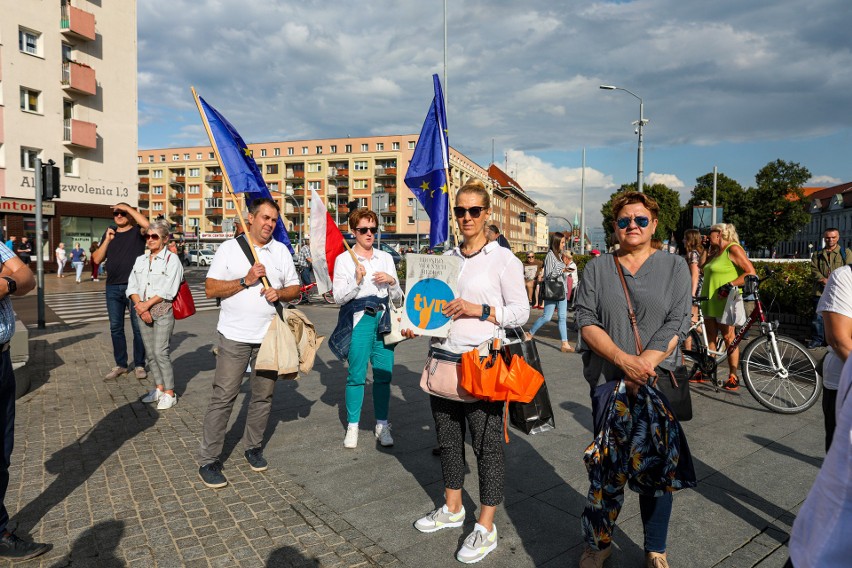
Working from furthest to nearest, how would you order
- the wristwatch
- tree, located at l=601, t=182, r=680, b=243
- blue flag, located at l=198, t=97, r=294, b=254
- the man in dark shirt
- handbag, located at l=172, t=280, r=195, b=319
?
tree, located at l=601, t=182, r=680, b=243
the man in dark shirt
handbag, located at l=172, t=280, r=195, b=319
blue flag, located at l=198, t=97, r=294, b=254
the wristwatch

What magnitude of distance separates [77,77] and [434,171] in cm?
3391

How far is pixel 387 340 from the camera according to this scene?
4.23m

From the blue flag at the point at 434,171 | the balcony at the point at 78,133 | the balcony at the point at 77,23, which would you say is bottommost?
the blue flag at the point at 434,171

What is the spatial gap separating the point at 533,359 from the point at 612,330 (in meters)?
0.45

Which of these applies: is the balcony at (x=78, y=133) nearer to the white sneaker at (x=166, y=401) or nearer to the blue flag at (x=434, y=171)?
the white sneaker at (x=166, y=401)

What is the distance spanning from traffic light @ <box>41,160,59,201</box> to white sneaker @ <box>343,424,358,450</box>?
10.1 m

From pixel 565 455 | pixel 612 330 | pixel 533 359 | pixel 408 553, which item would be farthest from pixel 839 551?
pixel 565 455

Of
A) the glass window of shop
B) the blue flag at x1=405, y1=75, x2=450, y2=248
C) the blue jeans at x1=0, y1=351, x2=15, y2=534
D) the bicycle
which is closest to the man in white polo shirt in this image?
the blue jeans at x1=0, y1=351, x2=15, y2=534

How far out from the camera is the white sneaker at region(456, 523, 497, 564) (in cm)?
298

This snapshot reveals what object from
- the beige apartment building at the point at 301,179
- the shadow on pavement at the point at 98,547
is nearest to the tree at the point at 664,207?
the beige apartment building at the point at 301,179

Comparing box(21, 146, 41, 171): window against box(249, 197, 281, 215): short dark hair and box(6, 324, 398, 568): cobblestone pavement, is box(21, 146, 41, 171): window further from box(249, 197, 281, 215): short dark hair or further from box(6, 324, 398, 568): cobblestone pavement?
box(249, 197, 281, 215): short dark hair

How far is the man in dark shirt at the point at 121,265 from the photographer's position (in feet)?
22.9

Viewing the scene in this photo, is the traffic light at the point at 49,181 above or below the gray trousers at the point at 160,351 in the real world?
above

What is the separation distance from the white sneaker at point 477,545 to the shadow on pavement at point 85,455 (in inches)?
97.5
